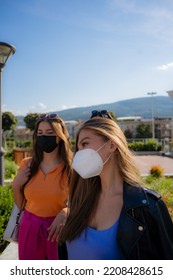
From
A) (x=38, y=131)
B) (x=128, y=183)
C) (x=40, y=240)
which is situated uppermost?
(x=38, y=131)

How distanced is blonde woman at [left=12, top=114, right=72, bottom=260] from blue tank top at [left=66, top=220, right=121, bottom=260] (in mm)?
552

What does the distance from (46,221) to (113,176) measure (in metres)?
0.83

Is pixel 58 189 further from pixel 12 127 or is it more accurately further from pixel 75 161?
pixel 12 127

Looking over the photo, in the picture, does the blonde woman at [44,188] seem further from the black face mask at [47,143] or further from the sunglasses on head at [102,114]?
the sunglasses on head at [102,114]

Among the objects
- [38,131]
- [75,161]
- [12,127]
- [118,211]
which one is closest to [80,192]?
[75,161]

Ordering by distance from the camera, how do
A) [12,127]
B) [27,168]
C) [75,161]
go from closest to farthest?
[75,161] < [27,168] < [12,127]

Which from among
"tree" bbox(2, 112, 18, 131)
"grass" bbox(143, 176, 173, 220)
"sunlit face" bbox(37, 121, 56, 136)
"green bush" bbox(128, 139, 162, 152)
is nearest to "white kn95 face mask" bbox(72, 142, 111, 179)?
"sunlit face" bbox(37, 121, 56, 136)

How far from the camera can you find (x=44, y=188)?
7.83 feet

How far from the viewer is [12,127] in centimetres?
3425

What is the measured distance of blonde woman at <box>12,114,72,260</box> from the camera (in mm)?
2312

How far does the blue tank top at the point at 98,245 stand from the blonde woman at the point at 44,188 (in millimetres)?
552

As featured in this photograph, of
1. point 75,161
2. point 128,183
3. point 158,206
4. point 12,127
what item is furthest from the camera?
point 12,127

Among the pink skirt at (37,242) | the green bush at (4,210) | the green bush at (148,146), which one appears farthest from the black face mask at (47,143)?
the green bush at (148,146)
